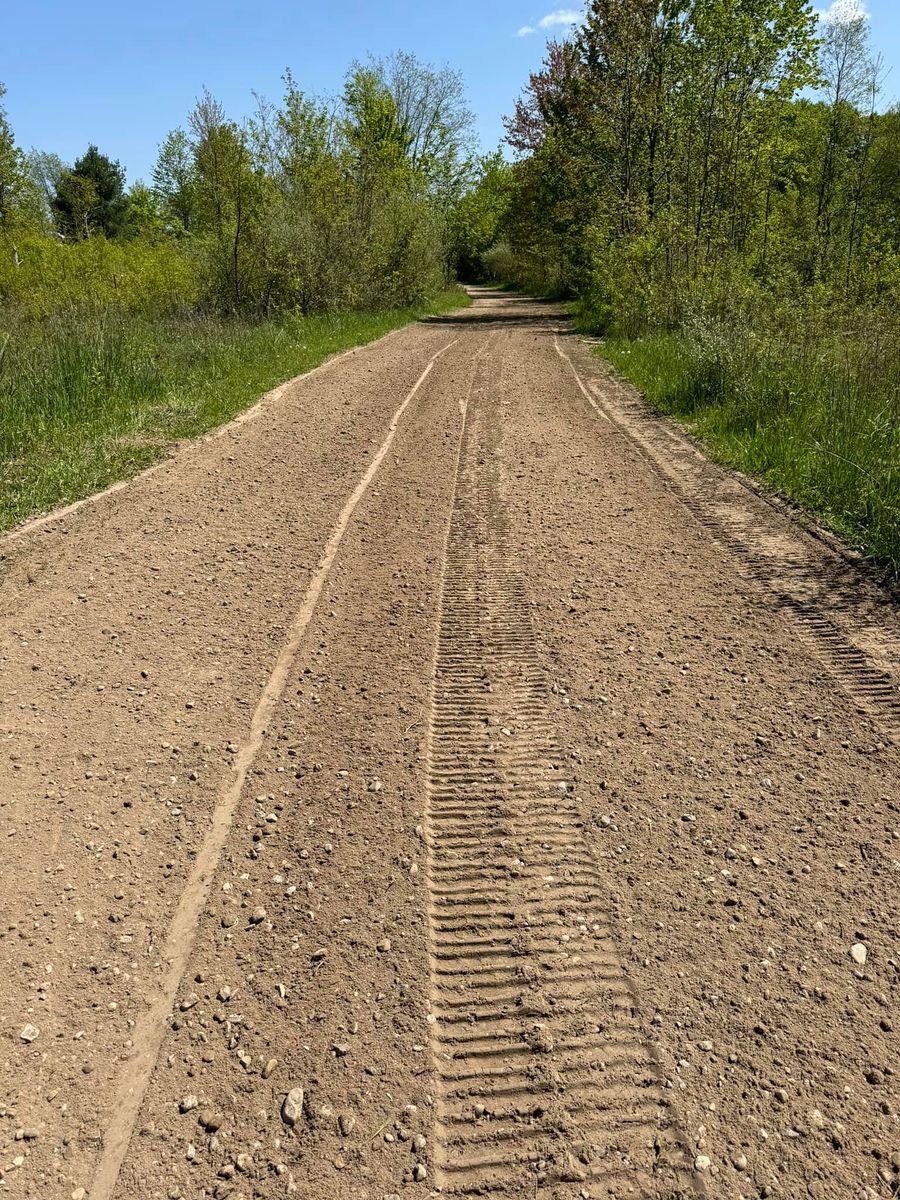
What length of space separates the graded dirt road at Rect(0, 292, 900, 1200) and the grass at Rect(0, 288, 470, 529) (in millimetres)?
1380

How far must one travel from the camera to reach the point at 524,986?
2.49 meters

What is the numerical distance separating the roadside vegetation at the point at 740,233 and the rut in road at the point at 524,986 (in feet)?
11.6

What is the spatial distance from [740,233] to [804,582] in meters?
15.6

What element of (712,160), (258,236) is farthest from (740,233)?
(258,236)

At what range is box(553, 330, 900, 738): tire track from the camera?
4.15m

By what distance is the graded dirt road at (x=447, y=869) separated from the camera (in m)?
2.08

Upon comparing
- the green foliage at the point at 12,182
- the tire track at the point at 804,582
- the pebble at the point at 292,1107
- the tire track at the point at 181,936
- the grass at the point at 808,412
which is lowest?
the pebble at the point at 292,1107

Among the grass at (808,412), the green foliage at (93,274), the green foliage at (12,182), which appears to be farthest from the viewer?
the green foliage at (12,182)

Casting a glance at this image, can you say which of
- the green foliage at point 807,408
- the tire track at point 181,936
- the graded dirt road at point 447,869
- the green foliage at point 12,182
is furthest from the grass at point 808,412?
the green foliage at point 12,182

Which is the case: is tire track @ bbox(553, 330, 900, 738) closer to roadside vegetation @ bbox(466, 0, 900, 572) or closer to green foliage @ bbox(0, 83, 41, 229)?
roadside vegetation @ bbox(466, 0, 900, 572)

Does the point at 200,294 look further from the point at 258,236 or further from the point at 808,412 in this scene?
the point at 808,412

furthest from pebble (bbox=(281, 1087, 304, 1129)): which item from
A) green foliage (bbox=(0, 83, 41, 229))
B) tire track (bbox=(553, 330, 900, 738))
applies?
green foliage (bbox=(0, 83, 41, 229))

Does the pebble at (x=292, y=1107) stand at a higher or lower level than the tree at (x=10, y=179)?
lower

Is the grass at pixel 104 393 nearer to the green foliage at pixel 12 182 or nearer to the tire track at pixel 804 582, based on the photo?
the tire track at pixel 804 582
